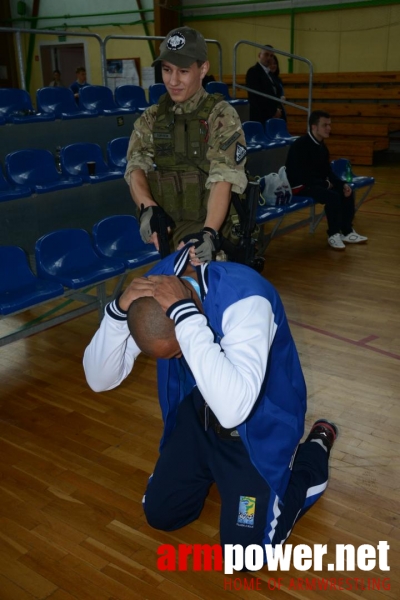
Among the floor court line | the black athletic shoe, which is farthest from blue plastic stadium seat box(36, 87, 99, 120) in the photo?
the black athletic shoe

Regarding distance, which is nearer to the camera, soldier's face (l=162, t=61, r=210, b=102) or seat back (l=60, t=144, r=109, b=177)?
soldier's face (l=162, t=61, r=210, b=102)

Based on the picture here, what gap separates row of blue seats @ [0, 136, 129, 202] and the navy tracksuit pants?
2837 mm

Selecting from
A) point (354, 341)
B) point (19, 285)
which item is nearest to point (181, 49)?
point (19, 285)

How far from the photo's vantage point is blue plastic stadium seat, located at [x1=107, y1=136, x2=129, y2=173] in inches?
223

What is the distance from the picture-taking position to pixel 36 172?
493 centimetres

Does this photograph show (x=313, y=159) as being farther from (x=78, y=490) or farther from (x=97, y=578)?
(x=97, y=578)

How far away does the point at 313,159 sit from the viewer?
6.06 m

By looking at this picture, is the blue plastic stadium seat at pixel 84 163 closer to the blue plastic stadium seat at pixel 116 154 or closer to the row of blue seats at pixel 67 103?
the blue plastic stadium seat at pixel 116 154

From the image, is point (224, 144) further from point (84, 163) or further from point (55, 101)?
point (55, 101)

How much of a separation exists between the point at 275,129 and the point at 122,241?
4214 mm

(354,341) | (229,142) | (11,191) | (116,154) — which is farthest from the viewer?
(116,154)

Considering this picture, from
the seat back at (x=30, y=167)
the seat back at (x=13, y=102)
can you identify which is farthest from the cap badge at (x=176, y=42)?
the seat back at (x=13, y=102)

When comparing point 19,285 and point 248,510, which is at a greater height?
point 19,285

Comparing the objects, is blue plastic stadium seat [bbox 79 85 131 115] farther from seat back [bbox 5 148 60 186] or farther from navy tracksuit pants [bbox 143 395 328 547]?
navy tracksuit pants [bbox 143 395 328 547]
